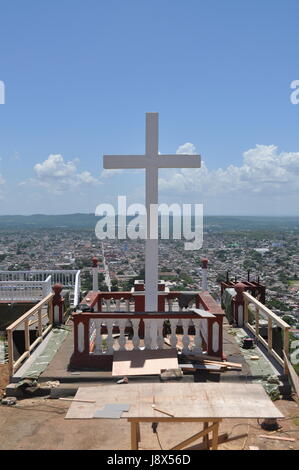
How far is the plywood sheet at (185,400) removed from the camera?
4.35m

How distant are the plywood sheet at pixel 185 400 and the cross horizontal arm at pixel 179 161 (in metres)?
4.48

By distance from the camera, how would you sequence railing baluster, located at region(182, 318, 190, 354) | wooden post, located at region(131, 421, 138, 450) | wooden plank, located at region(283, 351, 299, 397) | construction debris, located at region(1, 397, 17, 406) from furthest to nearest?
railing baluster, located at region(182, 318, 190, 354) < wooden plank, located at region(283, 351, 299, 397) < construction debris, located at region(1, 397, 17, 406) < wooden post, located at region(131, 421, 138, 450)

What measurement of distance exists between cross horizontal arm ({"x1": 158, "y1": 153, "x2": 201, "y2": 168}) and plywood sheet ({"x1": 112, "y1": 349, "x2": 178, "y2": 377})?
11.1 feet

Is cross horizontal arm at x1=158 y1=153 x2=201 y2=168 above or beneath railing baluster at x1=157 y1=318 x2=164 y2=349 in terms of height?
above

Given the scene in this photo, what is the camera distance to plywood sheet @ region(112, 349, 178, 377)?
7023 mm

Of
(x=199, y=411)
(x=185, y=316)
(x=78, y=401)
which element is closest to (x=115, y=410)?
(x=78, y=401)

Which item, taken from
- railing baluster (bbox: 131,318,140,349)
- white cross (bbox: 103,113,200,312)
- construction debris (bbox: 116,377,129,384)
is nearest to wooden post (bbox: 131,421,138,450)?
construction debris (bbox: 116,377,129,384)

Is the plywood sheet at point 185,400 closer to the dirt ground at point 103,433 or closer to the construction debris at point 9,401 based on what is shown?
the dirt ground at point 103,433

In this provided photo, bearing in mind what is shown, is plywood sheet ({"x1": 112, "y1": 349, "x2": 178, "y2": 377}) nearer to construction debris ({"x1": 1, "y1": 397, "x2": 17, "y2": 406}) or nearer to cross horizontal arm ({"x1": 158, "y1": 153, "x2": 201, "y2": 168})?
construction debris ({"x1": 1, "y1": 397, "x2": 17, "y2": 406})

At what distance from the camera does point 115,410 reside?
4402mm

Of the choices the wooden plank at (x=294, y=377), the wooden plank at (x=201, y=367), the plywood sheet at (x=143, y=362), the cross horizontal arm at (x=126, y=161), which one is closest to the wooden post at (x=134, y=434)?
the plywood sheet at (x=143, y=362)

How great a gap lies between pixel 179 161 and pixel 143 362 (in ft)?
12.1

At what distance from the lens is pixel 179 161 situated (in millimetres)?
8422

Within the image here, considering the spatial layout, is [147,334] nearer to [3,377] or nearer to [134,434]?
[3,377]
